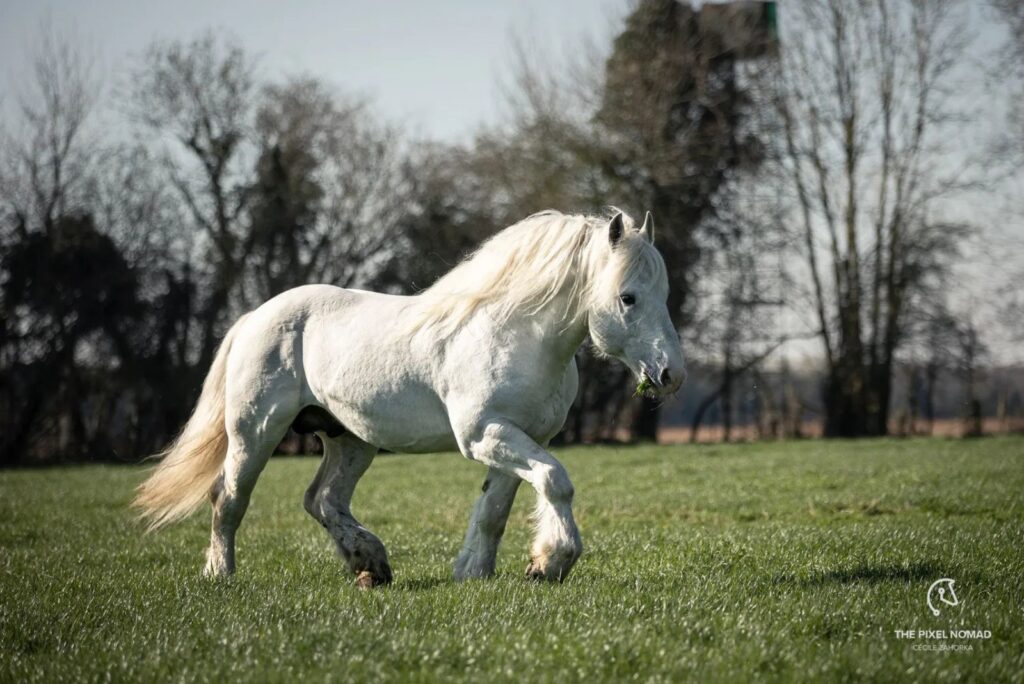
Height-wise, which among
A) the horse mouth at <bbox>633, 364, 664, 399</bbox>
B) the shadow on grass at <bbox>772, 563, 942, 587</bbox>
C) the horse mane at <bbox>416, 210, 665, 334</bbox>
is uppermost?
the horse mane at <bbox>416, 210, 665, 334</bbox>

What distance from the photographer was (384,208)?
3588 centimetres

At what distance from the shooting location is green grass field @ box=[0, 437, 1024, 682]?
3896mm

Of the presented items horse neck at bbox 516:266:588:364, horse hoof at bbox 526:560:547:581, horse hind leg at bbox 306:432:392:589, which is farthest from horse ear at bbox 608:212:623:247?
horse hind leg at bbox 306:432:392:589

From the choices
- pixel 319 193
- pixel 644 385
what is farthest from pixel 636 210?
pixel 644 385

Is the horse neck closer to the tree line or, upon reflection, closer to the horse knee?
the horse knee

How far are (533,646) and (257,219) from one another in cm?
3059

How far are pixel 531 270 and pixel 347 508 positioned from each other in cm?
216

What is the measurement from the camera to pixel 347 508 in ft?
22.2

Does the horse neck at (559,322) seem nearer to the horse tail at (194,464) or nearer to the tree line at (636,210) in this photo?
the horse tail at (194,464)

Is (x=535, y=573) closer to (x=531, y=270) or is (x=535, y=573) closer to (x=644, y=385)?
(x=644, y=385)

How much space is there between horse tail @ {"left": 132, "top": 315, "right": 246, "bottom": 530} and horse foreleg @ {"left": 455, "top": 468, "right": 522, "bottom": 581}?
232 centimetres

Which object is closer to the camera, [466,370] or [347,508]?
[466,370]

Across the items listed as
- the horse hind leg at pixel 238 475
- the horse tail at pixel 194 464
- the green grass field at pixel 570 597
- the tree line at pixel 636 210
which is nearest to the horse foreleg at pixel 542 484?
the green grass field at pixel 570 597

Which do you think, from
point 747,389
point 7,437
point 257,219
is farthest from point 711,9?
point 7,437
